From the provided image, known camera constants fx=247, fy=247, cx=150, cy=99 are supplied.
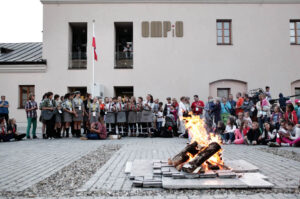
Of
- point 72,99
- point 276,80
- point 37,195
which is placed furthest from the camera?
point 276,80

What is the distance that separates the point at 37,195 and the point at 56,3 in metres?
17.1

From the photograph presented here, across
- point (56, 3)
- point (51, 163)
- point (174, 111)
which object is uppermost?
point (56, 3)

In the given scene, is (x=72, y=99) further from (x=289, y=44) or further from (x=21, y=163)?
(x=289, y=44)

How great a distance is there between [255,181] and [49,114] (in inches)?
383

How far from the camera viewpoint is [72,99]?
39.4 feet

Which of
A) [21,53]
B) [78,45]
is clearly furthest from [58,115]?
[21,53]

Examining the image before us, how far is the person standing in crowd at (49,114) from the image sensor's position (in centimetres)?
1130

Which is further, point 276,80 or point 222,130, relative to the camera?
point 276,80

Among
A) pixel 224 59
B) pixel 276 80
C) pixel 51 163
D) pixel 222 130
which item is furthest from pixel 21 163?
pixel 276 80

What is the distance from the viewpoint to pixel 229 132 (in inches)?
391

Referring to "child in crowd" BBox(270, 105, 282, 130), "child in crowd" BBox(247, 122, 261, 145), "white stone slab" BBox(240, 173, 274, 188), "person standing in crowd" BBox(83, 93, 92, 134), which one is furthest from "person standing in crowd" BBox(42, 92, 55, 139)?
"child in crowd" BBox(270, 105, 282, 130)

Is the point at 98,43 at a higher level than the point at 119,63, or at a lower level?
higher

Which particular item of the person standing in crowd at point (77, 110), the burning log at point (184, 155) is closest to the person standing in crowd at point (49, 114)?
the person standing in crowd at point (77, 110)

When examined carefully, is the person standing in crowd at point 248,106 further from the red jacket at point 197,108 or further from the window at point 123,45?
the window at point 123,45
